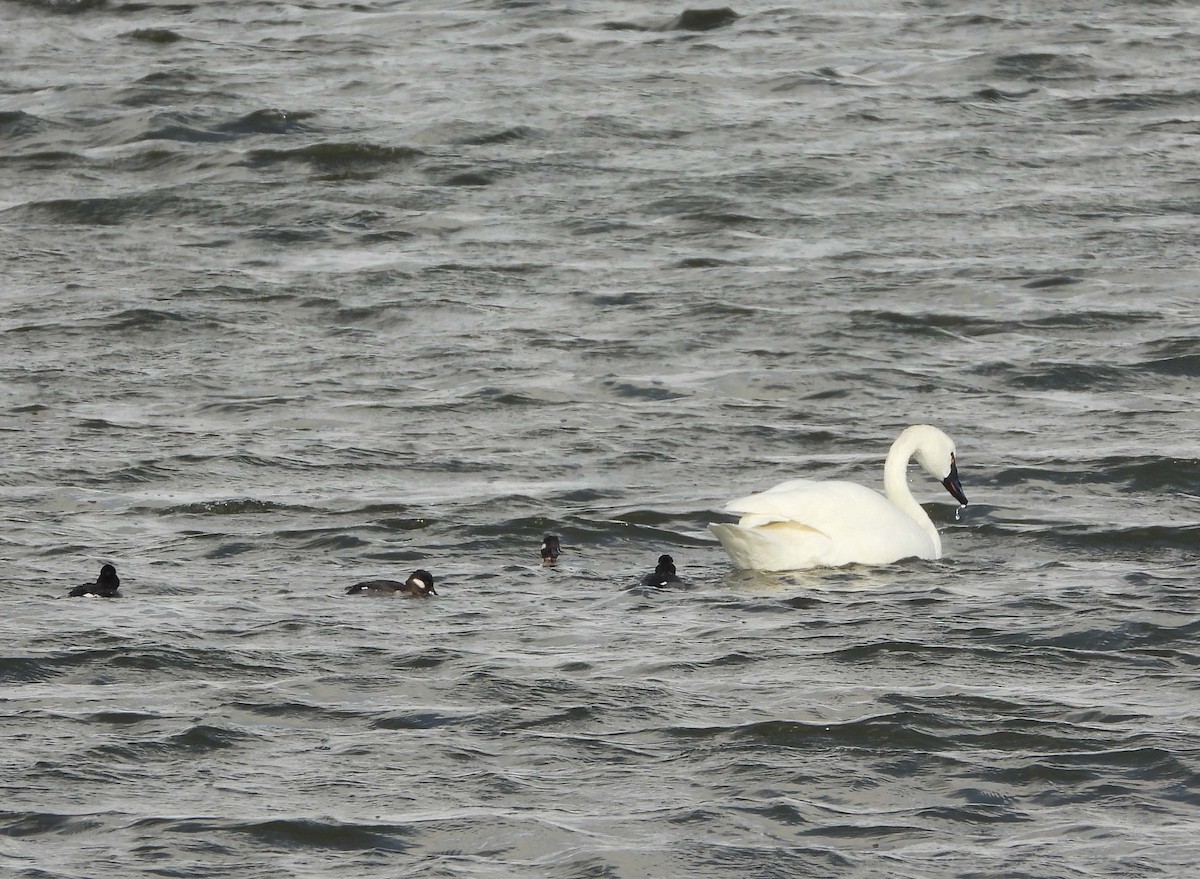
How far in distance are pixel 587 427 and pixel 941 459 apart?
2.55 meters

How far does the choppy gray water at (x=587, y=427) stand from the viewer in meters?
8.02

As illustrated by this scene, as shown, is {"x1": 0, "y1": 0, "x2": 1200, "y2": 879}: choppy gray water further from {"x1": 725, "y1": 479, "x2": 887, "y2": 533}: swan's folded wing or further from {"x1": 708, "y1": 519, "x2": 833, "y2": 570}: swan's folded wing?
{"x1": 725, "y1": 479, "x2": 887, "y2": 533}: swan's folded wing

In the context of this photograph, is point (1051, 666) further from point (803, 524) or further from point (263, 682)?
point (263, 682)

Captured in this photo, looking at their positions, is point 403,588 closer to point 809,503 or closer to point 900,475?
point 809,503

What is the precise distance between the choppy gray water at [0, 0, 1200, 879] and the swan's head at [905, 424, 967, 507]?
10.2 inches

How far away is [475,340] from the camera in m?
16.0

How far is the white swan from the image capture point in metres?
11.3

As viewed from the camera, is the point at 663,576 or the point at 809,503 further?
the point at 809,503

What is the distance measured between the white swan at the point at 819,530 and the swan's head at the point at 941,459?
46 centimetres

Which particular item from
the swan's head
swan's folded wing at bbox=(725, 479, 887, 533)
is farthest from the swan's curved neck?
swan's folded wing at bbox=(725, 479, 887, 533)

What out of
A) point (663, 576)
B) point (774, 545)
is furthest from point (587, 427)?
point (663, 576)

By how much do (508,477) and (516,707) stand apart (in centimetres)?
422

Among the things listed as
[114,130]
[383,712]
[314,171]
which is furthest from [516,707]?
[114,130]

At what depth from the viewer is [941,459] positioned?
489 inches
